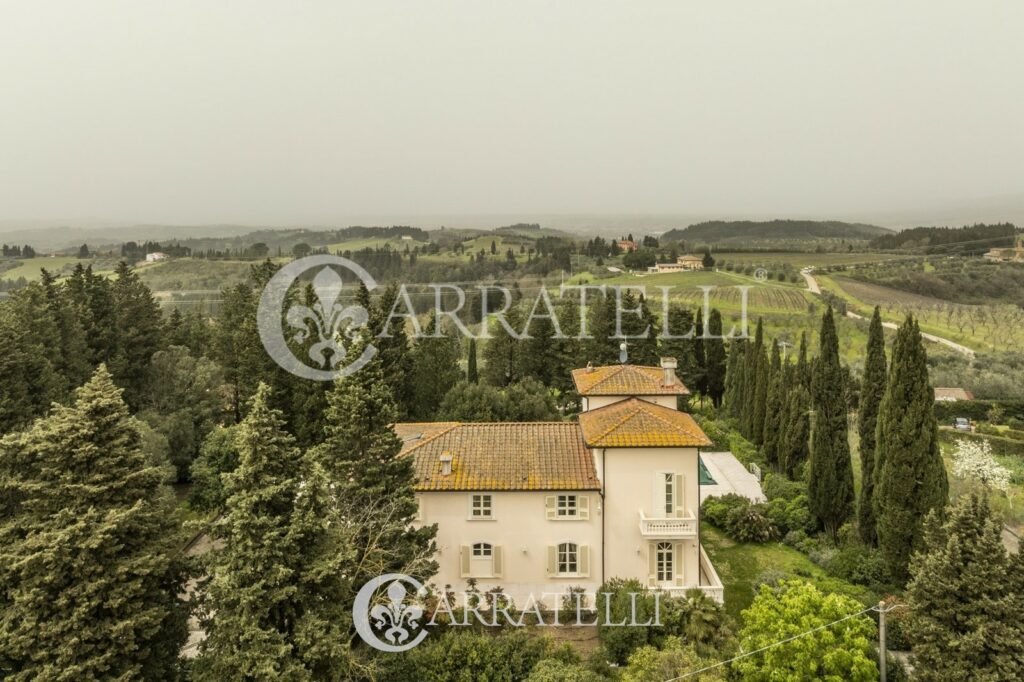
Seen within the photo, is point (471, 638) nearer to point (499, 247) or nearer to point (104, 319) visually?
point (104, 319)

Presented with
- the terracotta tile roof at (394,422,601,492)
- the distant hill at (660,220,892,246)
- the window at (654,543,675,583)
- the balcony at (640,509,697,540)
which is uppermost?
the distant hill at (660,220,892,246)

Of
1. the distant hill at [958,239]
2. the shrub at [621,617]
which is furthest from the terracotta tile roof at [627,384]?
the distant hill at [958,239]

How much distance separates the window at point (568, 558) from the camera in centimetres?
2194

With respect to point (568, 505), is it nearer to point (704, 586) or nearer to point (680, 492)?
point (680, 492)

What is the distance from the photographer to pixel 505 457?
2294 cm

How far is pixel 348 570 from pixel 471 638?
3592mm

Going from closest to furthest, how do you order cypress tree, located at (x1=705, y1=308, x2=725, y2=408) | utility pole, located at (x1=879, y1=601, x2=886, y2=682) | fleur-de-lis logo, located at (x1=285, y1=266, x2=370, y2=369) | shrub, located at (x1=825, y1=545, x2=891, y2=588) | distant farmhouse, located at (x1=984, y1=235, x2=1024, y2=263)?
utility pole, located at (x1=879, y1=601, x2=886, y2=682) → shrub, located at (x1=825, y1=545, x2=891, y2=588) → fleur-de-lis logo, located at (x1=285, y1=266, x2=370, y2=369) → cypress tree, located at (x1=705, y1=308, x2=725, y2=408) → distant farmhouse, located at (x1=984, y1=235, x2=1024, y2=263)

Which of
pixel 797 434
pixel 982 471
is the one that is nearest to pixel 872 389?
pixel 797 434

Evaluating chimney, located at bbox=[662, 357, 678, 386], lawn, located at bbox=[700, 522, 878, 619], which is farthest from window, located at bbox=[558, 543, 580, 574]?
chimney, located at bbox=[662, 357, 678, 386]

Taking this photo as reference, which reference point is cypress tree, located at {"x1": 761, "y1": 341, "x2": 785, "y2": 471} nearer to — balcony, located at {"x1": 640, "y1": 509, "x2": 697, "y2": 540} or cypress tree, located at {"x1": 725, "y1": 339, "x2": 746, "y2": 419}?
cypress tree, located at {"x1": 725, "y1": 339, "x2": 746, "y2": 419}

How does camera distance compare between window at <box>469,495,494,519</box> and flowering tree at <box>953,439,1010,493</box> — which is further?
flowering tree at <box>953,439,1010,493</box>

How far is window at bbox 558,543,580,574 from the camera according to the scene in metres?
21.9

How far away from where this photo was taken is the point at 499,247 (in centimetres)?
12356

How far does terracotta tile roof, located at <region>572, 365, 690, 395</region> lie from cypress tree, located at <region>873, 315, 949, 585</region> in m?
6.97
